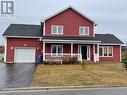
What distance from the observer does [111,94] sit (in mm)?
13219

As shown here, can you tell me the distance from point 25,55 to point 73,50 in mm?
7099

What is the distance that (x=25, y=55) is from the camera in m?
40.4

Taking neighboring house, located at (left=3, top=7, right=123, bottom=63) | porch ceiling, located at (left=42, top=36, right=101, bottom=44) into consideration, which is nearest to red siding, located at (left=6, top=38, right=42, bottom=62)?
neighboring house, located at (left=3, top=7, right=123, bottom=63)

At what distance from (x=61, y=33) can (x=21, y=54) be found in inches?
261

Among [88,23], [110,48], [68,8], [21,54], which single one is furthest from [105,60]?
[21,54]

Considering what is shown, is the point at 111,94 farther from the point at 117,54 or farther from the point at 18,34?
the point at 117,54

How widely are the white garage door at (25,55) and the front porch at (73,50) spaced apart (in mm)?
2442

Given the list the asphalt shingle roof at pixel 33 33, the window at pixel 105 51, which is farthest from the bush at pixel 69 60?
the window at pixel 105 51

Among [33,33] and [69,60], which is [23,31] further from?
[69,60]

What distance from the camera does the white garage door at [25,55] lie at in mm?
40094

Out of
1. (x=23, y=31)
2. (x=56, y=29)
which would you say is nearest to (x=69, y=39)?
(x=56, y=29)

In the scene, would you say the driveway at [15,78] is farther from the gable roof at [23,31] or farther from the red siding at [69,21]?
the red siding at [69,21]

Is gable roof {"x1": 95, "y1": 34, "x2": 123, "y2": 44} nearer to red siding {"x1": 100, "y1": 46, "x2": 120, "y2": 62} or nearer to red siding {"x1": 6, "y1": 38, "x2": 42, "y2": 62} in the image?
red siding {"x1": 100, "y1": 46, "x2": 120, "y2": 62}

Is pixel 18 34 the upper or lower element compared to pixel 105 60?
upper
